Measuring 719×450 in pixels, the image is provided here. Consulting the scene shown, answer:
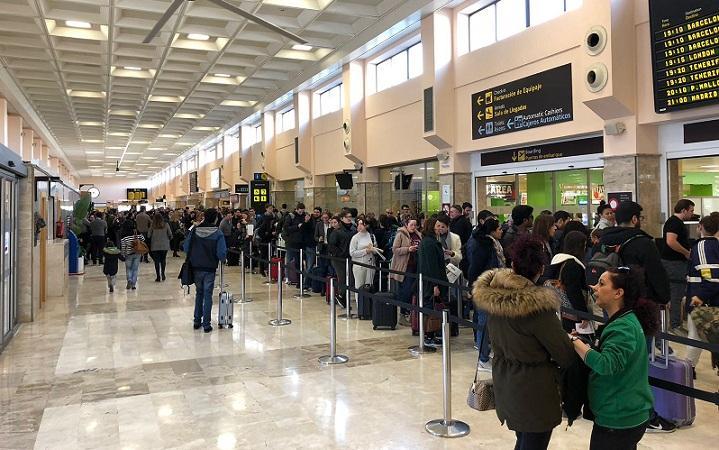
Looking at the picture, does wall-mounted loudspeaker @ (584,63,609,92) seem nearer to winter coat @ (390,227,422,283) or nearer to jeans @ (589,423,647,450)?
winter coat @ (390,227,422,283)

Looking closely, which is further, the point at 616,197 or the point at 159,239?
the point at 159,239

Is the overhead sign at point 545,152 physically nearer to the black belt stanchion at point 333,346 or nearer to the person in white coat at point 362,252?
the person in white coat at point 362,252

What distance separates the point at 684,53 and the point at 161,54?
43.2 feet

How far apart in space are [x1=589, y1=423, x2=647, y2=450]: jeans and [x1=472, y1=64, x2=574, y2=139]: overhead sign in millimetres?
8623

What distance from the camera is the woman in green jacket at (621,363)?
252cm

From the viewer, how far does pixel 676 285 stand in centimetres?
715

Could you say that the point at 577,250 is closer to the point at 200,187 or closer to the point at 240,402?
the point at 240,402

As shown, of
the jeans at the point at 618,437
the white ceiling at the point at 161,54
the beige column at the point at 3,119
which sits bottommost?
the jeans at the point at 618,437

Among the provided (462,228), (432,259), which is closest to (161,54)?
(462,228)

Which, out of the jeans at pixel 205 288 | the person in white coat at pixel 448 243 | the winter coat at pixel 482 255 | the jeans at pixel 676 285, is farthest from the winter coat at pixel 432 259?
the jeans at pixel 205 288

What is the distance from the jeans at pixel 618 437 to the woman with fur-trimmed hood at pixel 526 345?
0.20m

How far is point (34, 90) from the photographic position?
2005cm

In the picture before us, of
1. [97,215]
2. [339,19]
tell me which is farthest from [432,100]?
[97,215]

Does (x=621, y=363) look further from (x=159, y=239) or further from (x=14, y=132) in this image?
(x=14, y=132)
